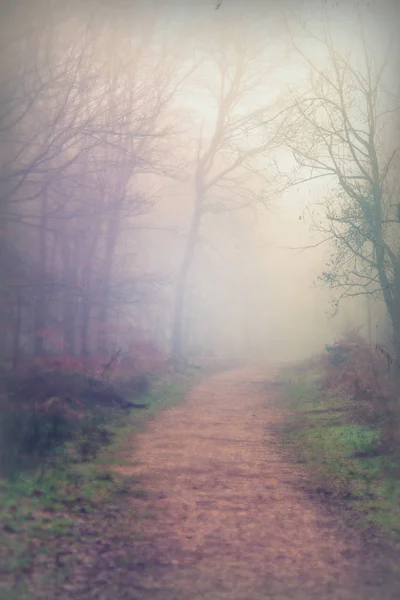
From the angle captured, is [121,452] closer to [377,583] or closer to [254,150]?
[377,583]

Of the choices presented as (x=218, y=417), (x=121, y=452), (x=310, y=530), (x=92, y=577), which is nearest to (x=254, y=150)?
(x=218, y=417)

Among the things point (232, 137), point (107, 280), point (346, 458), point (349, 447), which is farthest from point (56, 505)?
point (232, 137)

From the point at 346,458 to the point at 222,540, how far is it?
2907 millimetres

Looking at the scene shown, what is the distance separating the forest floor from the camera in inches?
138

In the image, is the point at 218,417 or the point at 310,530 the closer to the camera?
the point at 310,530

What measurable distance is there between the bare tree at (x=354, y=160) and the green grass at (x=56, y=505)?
592 centimetres

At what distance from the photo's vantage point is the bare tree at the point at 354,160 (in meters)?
9.41

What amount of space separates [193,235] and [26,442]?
13375 millimetres

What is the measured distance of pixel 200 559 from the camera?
3.88 meters

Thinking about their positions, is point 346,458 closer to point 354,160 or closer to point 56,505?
point 56,505

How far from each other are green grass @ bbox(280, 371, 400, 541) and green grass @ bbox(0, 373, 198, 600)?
7.68ft

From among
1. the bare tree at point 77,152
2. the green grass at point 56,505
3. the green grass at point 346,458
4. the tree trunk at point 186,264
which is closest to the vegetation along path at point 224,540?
the green grass at point 56,505

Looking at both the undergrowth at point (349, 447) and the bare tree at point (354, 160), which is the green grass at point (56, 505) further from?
the bare tree at point (354, 160)

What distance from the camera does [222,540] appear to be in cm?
423
